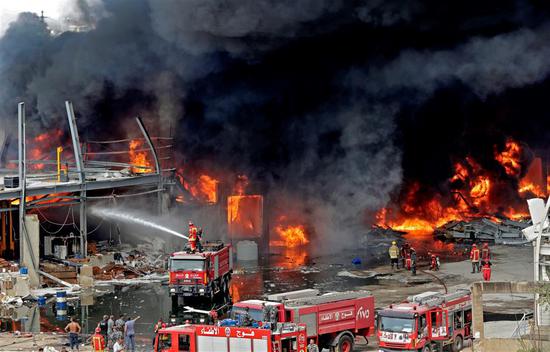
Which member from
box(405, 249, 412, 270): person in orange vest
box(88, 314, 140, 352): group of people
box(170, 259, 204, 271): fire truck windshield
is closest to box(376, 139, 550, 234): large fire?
box(405, 249, 412, 270): person in orange vest

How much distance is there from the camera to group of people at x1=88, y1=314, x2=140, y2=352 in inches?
939

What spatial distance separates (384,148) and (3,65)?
2366 centimetres

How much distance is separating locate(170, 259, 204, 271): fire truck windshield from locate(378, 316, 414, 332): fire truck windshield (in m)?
11.1

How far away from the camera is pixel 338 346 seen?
77.5 feet

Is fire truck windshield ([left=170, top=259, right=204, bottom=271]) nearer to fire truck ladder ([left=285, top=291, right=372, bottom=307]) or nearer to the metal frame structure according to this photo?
the metal frame structure

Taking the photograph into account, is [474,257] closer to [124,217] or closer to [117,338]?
[117,338]

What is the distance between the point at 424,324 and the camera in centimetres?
2259

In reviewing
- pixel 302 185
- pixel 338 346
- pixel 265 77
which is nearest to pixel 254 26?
pixel 265 77

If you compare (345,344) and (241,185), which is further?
(241,185)

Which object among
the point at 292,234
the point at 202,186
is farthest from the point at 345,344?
the point at 202,186

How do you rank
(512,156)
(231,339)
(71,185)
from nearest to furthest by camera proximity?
(231,339) → (71,185) → (512,156)

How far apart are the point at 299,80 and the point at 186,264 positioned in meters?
24.8

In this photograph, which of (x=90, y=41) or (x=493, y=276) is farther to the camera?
(x=90, y=41)

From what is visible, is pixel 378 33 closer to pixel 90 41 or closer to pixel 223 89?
pixel 223 89
